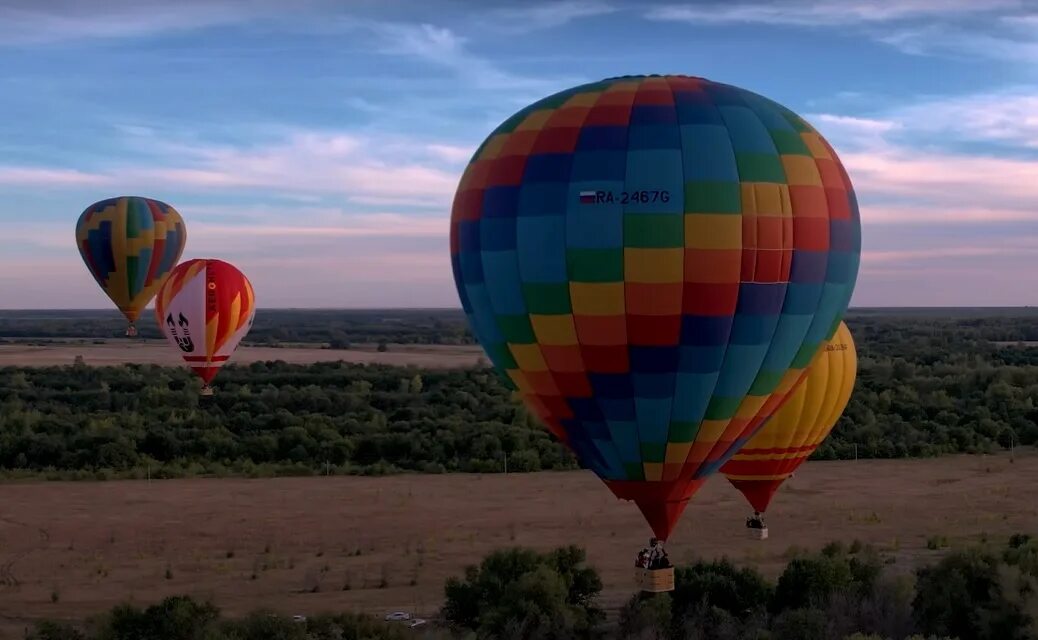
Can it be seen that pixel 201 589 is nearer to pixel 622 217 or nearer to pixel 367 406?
pixel 622 217

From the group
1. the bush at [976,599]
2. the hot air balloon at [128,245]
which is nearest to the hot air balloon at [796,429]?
the bush at [976,599]

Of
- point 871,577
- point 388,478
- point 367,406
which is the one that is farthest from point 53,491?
point 871,577

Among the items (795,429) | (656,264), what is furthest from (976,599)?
(656,264)

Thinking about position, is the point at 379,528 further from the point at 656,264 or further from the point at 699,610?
the point at 656,264

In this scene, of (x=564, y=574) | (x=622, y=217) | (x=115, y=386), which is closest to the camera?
(x=622, y=217)

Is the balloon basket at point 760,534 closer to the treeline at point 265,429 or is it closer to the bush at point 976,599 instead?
the bush at point 976,599
